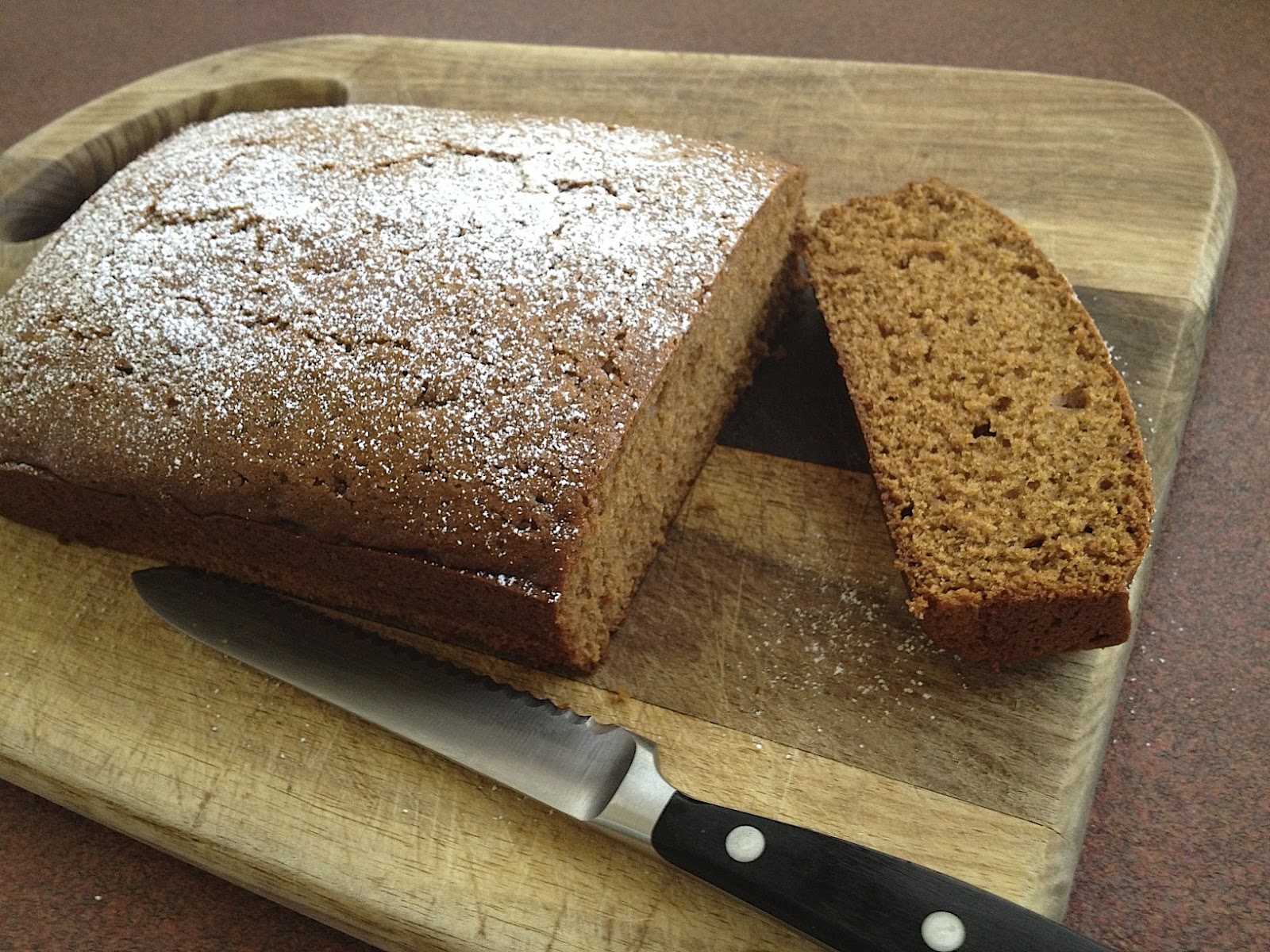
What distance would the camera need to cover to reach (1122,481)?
191 centimetres

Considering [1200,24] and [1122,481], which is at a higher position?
[1200,24]

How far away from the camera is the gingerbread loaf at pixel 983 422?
6.02 ft

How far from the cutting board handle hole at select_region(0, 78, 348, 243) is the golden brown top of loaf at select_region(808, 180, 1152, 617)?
1.78 metres

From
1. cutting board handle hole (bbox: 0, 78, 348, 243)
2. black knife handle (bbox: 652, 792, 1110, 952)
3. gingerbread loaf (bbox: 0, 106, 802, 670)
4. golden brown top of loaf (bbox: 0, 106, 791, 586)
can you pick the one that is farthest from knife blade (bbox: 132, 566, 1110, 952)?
cutting board handle hole (bbox: 0, 78, 348, 243)

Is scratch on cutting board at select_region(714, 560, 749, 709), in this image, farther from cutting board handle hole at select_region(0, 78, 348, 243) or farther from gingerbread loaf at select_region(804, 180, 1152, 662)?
cutting board handle hole at select_region(0, 78, 348, 243)

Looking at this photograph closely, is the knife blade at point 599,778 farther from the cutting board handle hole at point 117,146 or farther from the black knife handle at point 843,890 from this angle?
the cutting board handle hole at point 117,146

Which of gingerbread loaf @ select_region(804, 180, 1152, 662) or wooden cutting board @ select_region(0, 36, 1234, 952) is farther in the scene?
gingerbread loaf @ select_region(804, 180, 1152, 662)

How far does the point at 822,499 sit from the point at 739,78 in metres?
1.39

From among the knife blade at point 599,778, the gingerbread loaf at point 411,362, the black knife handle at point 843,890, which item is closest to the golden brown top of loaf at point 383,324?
the gingerbread loaf at point 411,362

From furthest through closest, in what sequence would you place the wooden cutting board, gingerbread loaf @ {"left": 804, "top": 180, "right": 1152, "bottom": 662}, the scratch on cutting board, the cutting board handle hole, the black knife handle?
the cutting board handle hole
the scratch on cutting board
gingerbread loaf @ {"left": 804, "top": 180, "right": 1152, "bottom": 662}
the wooden cutting board
the black knife handle

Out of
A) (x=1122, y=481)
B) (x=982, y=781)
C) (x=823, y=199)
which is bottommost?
(x=982, y=781)

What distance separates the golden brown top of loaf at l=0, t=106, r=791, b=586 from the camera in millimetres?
1860

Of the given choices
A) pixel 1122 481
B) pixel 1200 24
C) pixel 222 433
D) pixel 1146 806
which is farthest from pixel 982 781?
pixel 1200 24

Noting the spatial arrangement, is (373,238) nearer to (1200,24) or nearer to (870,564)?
(870,564)
